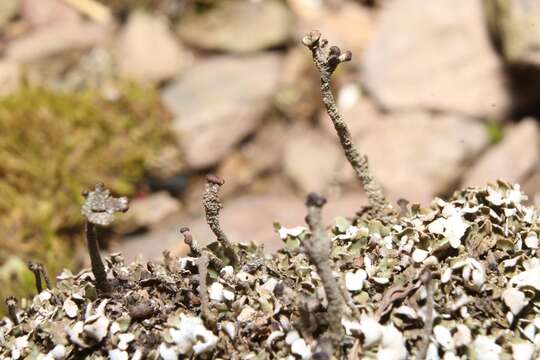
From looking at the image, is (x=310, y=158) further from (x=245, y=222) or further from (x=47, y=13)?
(x=47, y=13)

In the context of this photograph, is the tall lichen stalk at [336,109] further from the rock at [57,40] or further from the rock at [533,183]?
the rock at [57,40]

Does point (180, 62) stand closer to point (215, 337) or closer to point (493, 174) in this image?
point (493, 174)

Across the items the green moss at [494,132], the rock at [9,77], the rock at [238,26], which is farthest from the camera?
the rock at [238,26]

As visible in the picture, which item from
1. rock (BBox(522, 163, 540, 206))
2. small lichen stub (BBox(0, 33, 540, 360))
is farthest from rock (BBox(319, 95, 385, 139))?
small lichen stub (BBox(0, 33, 540, 360))

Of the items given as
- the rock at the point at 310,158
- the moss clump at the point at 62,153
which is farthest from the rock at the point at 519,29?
the moss clump at the point at 62,153

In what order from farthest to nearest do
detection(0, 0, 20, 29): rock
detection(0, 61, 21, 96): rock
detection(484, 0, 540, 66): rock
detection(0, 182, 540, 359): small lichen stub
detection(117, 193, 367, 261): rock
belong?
1. detection(0, 0, 20, 29): rock
2. detection(0, 61, 21, 96): rock
3. detection(484, 0, 540, 66): rock
4. detection(117, 193, 367, 261): rock
5. detection(0, 182, 540, 359): small lichen stub

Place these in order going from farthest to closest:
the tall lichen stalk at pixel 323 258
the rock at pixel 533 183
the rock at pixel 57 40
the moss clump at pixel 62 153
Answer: the rock at pixel 57 40 < the moss clump at pixel 62 153 < the rock at pixel 533 183 < the tall lichen stalk at pixel 323 258

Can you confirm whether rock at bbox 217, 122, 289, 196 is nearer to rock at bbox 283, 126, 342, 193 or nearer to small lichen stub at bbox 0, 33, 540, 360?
rock at bbox 283, 126, 342, 193
